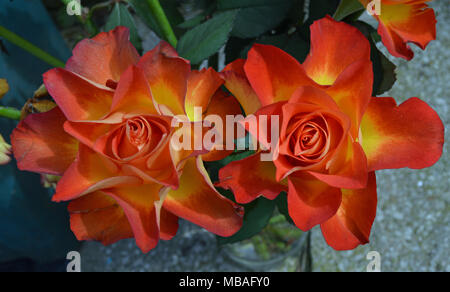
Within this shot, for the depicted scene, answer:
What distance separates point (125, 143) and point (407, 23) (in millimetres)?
181

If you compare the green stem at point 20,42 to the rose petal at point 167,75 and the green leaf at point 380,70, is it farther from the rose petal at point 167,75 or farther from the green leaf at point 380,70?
the green leaf at point 380,70

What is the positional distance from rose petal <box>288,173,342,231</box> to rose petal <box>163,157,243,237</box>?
0.03m

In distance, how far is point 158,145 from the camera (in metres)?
0.19

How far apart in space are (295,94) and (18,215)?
50 cm

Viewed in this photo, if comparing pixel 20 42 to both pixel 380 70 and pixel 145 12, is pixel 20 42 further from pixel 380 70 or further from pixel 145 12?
pixel 380 70

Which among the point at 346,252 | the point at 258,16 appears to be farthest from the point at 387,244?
the point at 258,16

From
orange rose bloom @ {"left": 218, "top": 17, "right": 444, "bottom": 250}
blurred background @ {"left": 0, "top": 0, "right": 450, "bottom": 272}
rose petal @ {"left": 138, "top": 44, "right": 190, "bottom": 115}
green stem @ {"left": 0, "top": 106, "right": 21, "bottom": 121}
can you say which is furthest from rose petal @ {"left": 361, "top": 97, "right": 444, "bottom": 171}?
blurred background @ {"left": 0, "top": 0, "right": 450, "bottom": 272}

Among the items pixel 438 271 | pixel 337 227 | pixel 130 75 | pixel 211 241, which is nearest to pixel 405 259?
pixel 438 271

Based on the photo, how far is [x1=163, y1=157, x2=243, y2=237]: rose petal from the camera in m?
0.21

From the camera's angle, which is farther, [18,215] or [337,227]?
[18,215]

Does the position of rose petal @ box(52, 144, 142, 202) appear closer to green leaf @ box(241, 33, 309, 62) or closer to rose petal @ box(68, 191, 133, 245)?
rose petal @ box(68, 191, 133, 245)

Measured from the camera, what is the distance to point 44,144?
0.71 feet
